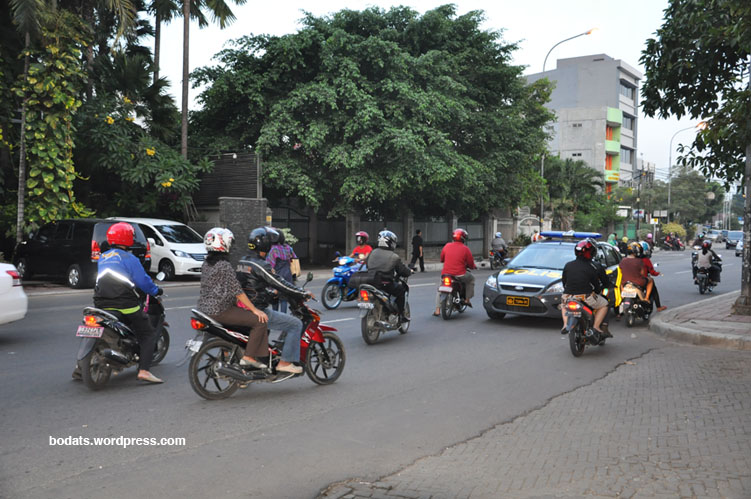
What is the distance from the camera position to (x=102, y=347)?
654 centimetres

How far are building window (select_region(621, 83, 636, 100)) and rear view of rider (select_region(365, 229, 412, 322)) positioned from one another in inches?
2774

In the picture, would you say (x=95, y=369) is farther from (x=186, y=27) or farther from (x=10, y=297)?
(x=186, y=27)

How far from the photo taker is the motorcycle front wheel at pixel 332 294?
13866mm

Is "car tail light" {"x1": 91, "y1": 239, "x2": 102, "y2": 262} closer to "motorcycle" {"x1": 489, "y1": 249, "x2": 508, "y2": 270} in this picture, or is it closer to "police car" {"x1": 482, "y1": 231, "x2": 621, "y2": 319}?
"police car" {"x1": 482, "y1": 231, "x2": 621, "y2": 319}

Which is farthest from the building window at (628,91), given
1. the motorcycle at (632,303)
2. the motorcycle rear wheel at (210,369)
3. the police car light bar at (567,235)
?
the motorcycle rear wheel at (210,369)

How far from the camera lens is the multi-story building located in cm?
7038

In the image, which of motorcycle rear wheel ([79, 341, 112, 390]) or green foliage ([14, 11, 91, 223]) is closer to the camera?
motorcycle rear wheel ([79, 341, 112, 390])

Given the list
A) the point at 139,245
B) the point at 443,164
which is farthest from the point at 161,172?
the point at 443,164

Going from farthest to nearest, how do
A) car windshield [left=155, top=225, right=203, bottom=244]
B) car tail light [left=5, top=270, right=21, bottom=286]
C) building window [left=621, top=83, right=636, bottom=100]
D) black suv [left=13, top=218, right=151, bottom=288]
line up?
building window [left=621, top=83, right=636, bottom=100] → car windshield [left=155, top=225, right=203, bottom=244] → black suv [left=13, top=218, right=151, bottom=288] → car tail light [left=5, top=270, right=21, bottom=286]

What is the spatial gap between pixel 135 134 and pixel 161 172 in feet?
8.22

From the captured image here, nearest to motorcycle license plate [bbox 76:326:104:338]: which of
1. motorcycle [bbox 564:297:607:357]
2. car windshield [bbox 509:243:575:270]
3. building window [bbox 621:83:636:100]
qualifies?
motorcycle [bbox 564:297:607:357]

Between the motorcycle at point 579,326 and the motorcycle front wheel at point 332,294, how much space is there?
19.6 ft

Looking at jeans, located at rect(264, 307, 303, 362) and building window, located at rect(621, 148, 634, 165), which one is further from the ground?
building window, located at rect(621, 148, 634, 165)

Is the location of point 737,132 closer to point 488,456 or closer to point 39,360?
point 488,456
